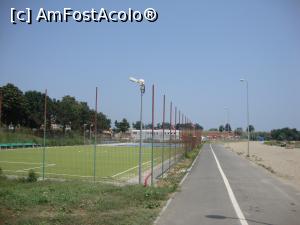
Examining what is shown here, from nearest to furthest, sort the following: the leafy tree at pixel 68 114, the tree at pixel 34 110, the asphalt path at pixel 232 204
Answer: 1. the asphalt path at pixel 232 204
2. the leafy tree at pixel 68 114
3. the tree at pixel 34 110

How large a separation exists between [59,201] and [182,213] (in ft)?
9.71

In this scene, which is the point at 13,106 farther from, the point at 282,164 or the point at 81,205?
the point at 81,205

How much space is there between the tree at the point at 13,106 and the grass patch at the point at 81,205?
5554 centimetres

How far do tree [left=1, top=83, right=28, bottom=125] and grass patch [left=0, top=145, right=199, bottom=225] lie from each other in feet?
182

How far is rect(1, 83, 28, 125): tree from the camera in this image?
67438 mm

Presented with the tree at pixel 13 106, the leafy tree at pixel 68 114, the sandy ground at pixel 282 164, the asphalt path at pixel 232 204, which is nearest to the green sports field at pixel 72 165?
the asphalt path at pixel 232 204

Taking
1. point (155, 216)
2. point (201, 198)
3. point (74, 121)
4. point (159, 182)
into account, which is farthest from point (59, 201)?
point (74, 121)

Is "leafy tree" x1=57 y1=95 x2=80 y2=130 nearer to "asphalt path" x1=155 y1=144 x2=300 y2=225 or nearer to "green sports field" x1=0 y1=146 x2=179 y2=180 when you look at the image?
"green sports field" x1=0 y1=146 x2=179 y2=180

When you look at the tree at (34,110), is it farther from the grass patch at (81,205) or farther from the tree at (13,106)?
the grass patch at (81,205)

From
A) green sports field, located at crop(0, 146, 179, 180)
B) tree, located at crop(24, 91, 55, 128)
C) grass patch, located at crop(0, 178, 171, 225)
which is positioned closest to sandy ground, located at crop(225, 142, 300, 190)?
green sports field, located at crop(0, 146, 179, 180)

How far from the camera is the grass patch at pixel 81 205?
9.39 metres

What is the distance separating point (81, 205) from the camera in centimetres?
1103

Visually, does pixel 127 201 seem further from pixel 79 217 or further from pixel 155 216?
pixel 79 217

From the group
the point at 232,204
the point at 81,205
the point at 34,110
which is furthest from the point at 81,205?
the point at 34,110
